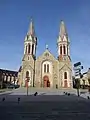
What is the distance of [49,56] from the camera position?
62.1 m

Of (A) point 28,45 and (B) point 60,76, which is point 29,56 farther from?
(B) point 60,76

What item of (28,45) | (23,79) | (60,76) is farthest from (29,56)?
(60,76)

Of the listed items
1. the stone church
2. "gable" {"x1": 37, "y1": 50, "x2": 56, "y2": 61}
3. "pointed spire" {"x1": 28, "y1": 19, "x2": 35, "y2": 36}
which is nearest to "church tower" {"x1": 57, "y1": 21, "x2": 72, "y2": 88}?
the stone church

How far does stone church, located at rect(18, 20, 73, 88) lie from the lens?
59312 millimetres

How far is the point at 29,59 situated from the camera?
61.1 m

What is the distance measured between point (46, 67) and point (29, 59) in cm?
651

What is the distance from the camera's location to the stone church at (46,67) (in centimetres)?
5931

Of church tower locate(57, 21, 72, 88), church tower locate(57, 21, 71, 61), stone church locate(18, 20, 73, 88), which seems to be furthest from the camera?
church tower locate(57, 21, 71, 61)

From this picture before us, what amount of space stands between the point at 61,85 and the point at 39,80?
24.8 feet

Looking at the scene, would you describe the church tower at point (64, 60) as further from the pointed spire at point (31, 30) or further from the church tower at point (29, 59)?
the pointed spire at point (31, 30)

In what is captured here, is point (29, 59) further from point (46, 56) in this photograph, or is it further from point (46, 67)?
point (46, 67)
